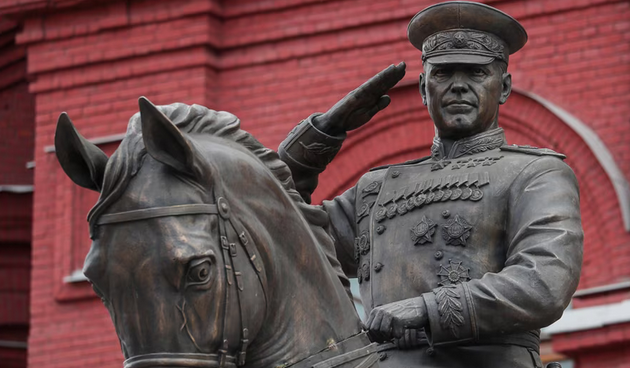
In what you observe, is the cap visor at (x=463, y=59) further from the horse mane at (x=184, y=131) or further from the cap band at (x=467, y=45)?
the horse mane at (x=184, y=131)

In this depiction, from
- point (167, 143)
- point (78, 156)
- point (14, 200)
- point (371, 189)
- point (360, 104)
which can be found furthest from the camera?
point (14, 200)

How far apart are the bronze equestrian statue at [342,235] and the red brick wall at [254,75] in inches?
352

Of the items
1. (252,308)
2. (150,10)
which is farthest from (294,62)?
(252,308)

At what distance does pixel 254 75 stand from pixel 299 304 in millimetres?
11532

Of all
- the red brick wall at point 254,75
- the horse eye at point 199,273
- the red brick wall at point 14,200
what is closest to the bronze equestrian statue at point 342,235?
the horse eye at point 199,273

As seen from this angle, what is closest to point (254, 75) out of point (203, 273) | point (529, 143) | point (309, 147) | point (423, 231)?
point (529, 143)

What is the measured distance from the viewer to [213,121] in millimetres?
3852

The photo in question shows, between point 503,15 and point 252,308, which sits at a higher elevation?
point 503,15

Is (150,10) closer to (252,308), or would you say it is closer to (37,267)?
(37,267)

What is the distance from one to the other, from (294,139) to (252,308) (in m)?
1.16

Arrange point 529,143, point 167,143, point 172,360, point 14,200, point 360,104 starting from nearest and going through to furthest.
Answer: point 172,360 < point 167,143 < point 360,104 < point 529,143 < point 14,200

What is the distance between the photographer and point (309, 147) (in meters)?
4.66

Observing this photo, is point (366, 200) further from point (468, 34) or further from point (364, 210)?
point (468, 34)

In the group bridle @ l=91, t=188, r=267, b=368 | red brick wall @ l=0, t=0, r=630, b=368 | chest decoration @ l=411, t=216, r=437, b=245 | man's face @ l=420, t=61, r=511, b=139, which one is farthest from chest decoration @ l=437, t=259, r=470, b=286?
red brick wall @ l=0, t=0, r=630, b=368
